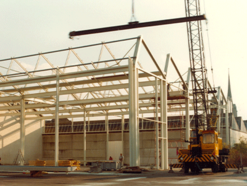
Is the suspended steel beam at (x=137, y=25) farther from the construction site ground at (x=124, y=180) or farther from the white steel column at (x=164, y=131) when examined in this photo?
the construction site ground at (x=124, y=180)

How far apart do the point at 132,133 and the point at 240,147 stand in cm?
2629

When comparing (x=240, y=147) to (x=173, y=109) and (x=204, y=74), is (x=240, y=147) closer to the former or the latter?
(x=173, y=109)

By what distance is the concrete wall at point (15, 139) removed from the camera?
148 ft

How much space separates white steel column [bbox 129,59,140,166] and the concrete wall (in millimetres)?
24062

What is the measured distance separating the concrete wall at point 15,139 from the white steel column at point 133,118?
24.1 meters

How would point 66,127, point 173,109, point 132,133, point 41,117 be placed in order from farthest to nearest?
point 66,127, point 41,117, point 173,109, point 132,133

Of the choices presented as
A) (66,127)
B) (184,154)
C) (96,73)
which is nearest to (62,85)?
(96,73)

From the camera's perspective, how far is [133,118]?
90.2 feet

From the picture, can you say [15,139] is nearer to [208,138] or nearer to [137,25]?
[137,25]

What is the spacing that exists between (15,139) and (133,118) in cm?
2550

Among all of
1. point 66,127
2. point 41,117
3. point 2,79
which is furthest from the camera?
point 66,127

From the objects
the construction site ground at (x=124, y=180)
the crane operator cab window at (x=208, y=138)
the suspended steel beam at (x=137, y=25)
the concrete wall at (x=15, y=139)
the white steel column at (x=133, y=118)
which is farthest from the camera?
the concrete wall at (x=15, y=139)

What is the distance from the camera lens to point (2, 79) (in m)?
37.4

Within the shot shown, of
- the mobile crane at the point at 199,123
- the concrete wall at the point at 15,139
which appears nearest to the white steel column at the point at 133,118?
the mobile crane at the point at 199,123
